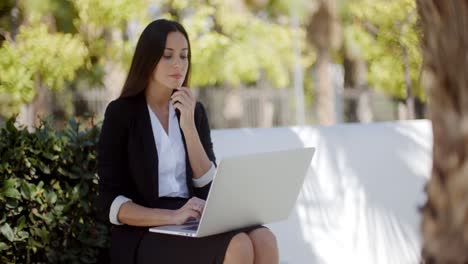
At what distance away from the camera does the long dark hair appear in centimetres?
364

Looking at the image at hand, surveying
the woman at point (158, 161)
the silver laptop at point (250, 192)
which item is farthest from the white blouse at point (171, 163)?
the silver laptop at point (250, 192)

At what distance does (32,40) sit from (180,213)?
11100 mm

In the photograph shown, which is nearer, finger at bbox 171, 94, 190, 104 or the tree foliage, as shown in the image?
finger at bbox 171, 94, 190, 104

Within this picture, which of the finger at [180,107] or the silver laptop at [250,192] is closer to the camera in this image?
the silver laptop at [250,192]

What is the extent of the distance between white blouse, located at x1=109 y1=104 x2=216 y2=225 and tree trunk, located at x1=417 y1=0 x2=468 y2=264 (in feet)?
6.80

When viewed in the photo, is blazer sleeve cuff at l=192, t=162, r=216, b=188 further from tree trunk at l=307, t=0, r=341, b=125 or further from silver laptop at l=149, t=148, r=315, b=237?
tree trunk at l=307, t=0, r=341, b=125

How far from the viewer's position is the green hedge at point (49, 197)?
13.5 feet

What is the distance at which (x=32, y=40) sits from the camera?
45.4ft

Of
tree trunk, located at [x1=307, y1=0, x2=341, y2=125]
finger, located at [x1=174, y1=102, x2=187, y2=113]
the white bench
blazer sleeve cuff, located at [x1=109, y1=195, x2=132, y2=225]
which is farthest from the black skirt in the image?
tree trunk, located at [x1=307, y1=0, x2=341, y2=125]

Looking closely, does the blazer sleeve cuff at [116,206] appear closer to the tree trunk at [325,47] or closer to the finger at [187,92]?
the finger at [187,92]

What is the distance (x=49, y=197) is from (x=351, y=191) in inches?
67.3

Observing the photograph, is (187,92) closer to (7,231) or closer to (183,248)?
(183,248)

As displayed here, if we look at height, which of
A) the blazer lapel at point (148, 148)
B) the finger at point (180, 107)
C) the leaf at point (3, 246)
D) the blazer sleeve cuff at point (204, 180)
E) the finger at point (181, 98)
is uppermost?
the finger at point (181, 98)

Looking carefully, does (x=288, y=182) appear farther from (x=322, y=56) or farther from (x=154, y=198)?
(x=322, y=56)
